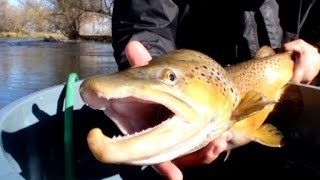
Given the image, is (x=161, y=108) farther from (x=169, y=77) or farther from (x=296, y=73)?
(x=296, y=73)

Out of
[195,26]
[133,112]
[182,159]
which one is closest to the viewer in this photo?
[133,112]

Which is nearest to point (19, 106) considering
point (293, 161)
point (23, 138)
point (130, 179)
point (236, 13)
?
point (23, 138)

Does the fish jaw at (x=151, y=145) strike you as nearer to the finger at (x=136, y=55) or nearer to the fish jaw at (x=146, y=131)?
the fish jaw at (x=146, y=131)

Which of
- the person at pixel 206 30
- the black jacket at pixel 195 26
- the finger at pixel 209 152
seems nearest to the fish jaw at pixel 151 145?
the finger at pixel 209 152

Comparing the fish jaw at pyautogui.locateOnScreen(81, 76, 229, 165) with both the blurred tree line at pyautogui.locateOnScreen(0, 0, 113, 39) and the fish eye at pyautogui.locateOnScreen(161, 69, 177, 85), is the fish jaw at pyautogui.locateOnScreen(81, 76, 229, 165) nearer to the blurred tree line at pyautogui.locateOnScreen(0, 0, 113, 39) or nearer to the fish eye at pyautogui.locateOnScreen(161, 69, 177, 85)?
the fish eye at pyautogui.locateOnScreen(161, 69, 177, 85)

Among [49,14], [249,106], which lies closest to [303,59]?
[249,106]

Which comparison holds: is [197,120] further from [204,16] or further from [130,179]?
[204,16]

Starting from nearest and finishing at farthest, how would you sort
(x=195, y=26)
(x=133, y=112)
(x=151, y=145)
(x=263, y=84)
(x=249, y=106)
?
(x=151, y=145) < (x=133, y=112) < (x=249, y=106) < (x=263, y=84) < (x=195, y=26)

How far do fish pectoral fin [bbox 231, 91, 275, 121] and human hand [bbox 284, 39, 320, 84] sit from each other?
0.51 m

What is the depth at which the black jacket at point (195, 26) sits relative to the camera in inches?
84.5

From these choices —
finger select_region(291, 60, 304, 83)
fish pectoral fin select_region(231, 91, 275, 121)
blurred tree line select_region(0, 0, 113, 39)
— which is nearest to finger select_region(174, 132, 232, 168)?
fish pectoral fin select_region(231, 91, 275, 121)

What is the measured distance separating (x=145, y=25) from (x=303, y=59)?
0.68 m

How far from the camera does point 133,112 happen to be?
4.56 feet

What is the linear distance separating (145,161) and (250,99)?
537 mm
